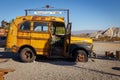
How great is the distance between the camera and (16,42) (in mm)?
14203

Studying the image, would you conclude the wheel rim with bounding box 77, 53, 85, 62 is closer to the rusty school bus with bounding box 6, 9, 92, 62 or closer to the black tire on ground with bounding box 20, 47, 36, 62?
the rusty school bus with bounding box 6, 9, 92, 62

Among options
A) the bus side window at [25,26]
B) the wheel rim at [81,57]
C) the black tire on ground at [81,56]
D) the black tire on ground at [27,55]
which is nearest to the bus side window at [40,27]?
the bus side window at [25,26]

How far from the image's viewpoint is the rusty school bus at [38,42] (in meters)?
14.1

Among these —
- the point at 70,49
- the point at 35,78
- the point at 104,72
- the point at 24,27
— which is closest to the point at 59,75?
the point at 35,78

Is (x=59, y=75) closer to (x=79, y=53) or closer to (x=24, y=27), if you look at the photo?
(x=79, y=53)

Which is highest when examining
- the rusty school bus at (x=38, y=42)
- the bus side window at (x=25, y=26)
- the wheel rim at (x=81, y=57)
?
the bus side window at (x=25, y=26)

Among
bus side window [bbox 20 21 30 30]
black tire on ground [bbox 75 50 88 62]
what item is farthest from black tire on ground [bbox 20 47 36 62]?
black tire on ground [bbox 75 50 88 62]

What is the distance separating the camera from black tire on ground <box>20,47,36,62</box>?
14109mm

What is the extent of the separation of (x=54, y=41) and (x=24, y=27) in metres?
1.96

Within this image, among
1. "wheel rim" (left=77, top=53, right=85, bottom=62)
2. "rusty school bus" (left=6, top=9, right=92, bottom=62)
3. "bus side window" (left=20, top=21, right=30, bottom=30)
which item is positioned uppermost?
"bus side window" (left=20, top=21, right=30, bottom=30)

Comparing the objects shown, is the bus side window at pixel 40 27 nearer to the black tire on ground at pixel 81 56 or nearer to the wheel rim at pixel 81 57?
the black tire on ground at pixel 81 56

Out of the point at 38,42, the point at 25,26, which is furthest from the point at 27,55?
the point at 25,26

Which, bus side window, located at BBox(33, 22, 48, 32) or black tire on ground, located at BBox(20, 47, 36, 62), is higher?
bus side window, located at BBox(33, 22, 48, 32)

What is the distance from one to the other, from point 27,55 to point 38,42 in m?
1.03
